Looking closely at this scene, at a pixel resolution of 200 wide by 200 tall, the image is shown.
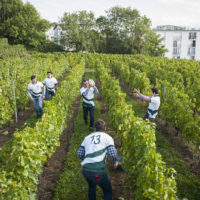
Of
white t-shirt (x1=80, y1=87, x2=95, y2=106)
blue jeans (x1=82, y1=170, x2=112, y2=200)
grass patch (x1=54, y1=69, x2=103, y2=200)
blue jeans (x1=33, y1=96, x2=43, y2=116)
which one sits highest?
white t-shirt (x1=80, y1=87, x2=95, y2=106)

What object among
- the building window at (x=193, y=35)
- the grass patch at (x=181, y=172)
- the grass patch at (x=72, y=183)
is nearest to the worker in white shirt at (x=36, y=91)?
the grass patch at (x=72, y=183)

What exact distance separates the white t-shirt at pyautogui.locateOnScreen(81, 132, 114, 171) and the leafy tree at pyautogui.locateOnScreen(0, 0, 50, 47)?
4472 centimetres

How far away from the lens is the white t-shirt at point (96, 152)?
3293 mm

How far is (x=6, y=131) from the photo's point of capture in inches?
303

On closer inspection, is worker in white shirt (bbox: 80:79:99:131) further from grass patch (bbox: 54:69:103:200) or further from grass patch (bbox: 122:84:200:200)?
grass patch (bbox: 122:84:200:200)

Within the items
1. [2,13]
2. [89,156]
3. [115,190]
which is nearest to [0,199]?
[89,156]

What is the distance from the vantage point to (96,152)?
3.34m

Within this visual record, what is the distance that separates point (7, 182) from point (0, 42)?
1546 inches

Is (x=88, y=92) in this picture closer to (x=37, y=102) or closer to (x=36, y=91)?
(x=36, y=91)

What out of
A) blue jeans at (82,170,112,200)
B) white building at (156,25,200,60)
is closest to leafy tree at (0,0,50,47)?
white building at (156,25,200,60)

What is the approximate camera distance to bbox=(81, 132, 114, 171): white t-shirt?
3.29 metres

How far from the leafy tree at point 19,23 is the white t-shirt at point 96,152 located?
44.7 metres

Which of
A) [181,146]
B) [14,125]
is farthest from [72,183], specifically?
[14,125]

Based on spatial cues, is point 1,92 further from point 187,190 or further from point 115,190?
point 187,190
